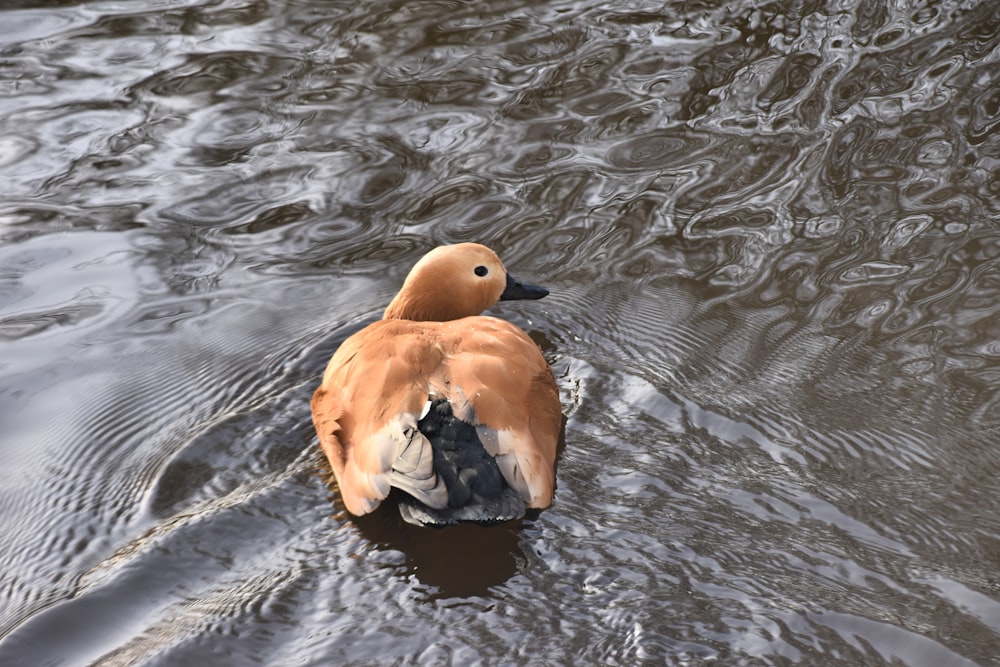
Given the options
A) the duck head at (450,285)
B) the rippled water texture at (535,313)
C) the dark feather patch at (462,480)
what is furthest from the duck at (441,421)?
the duck head at (450,285)

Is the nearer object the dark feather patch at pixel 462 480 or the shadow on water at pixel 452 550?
the shadow on water at pixel 452 550

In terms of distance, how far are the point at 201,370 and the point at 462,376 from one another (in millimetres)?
1446

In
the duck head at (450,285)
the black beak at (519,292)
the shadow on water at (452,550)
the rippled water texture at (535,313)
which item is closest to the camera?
the rippled water texture at (535,313)

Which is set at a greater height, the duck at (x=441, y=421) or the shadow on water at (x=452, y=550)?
the duck at (x=441, y=421)

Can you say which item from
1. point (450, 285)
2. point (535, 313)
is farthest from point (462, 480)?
point (535, 313)

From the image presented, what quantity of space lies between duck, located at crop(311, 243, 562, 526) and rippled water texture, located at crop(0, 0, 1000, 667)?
0.14 meters

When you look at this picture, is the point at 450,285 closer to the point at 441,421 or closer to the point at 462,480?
the point at 441,421

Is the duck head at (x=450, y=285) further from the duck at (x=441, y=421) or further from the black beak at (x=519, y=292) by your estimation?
the duck at (x=441, y=421)

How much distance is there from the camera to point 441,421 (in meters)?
3.65

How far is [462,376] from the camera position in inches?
151

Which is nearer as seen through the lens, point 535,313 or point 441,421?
point 441,421

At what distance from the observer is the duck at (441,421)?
3516mm

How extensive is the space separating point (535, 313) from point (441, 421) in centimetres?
155

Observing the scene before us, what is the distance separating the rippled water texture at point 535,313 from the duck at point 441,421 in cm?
14
